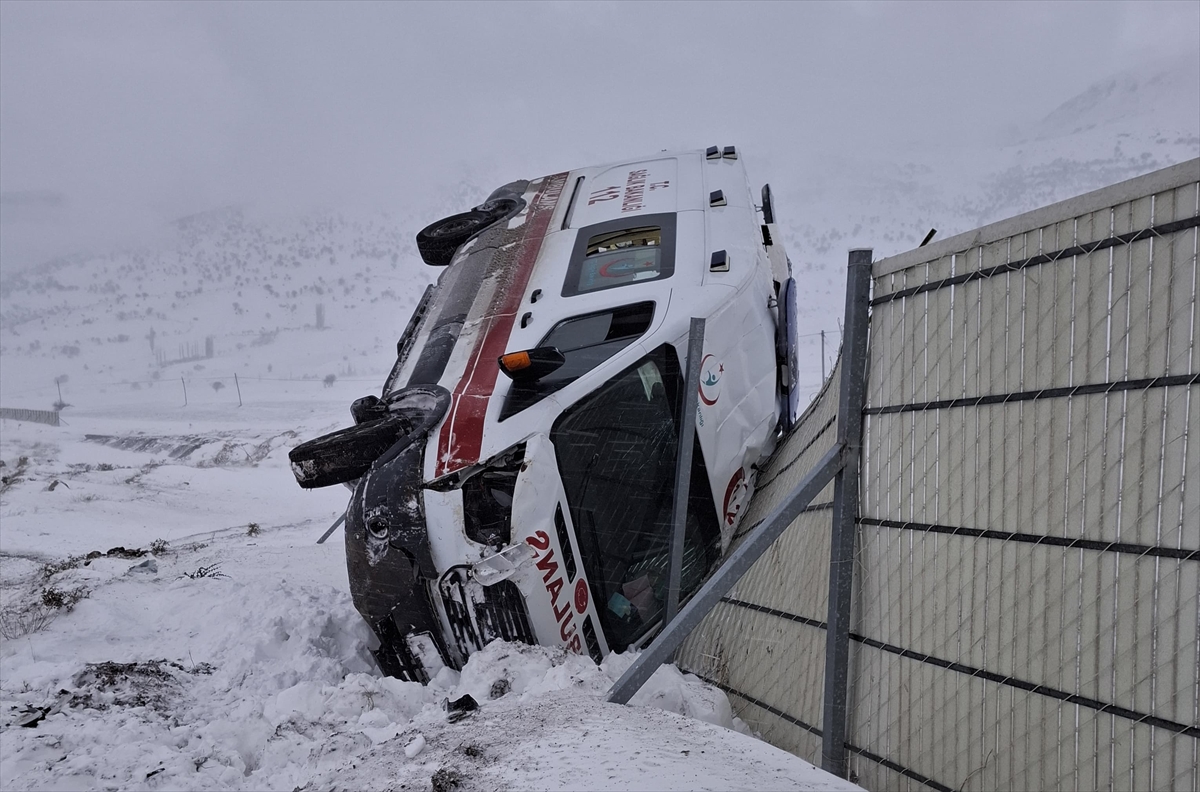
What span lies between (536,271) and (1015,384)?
354 cm

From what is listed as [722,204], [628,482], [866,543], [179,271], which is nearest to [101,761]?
[628,482]

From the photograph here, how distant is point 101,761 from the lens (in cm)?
282

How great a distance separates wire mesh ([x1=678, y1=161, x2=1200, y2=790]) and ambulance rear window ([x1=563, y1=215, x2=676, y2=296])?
227 centimetres

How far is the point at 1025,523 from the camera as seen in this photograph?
6.87ft

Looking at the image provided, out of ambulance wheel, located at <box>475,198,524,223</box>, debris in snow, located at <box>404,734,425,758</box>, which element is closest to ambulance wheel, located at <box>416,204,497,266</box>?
ambulance wheel, located at <box>475,198,524,223</box>

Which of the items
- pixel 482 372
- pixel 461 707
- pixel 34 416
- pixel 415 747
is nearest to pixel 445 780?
pixel 415 747

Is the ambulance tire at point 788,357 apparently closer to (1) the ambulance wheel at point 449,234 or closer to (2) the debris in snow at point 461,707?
(1) the ambulance wheel at point 449,234

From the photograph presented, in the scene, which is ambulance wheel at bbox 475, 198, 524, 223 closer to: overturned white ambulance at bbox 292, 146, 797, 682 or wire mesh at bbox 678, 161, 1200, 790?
overturned white ambulance at bbox 292, 146, 797, 682

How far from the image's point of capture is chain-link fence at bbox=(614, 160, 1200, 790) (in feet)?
5.77

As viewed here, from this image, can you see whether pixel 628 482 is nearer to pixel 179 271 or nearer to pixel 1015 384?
pixel 1015 384

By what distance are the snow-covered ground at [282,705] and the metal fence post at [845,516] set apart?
22 cm

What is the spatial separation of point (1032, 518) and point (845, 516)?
698 millimetres

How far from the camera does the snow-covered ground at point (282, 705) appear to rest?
245 centimetres

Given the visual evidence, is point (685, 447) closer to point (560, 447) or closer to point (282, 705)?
point (560, 447)
